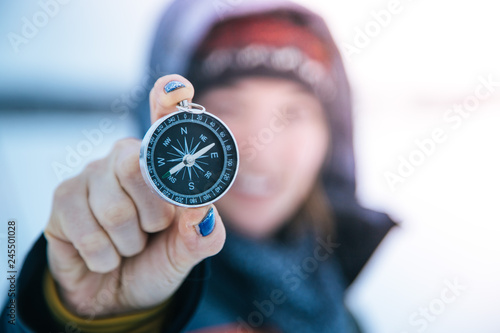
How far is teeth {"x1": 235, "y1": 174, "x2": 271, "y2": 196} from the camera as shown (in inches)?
50.8

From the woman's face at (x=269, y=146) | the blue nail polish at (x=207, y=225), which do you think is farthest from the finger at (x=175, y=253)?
the woman's face at (x=269, y=146)

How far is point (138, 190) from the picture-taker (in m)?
0.78

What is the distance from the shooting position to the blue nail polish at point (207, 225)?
0.75 meters

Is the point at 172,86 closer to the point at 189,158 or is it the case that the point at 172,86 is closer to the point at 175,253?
the point at 189,158

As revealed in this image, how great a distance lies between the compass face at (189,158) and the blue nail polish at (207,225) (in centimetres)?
3

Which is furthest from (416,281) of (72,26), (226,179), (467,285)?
(72,26)

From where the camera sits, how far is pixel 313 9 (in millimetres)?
1361

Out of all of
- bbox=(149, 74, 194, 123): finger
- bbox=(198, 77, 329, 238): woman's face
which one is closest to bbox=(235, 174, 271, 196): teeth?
bbox=(198, 77, 329, 238): woman's face

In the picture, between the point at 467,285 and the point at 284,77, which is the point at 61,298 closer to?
the point at 284,77

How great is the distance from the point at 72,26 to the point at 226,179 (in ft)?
2.75

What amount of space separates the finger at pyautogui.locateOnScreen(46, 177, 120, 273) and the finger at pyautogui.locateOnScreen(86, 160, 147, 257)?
0.02m

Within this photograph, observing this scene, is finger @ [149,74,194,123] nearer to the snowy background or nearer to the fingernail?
the fingernail

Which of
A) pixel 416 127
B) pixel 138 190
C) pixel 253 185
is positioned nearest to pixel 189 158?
pixel 138 190

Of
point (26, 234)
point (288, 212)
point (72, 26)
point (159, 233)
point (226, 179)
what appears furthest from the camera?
point (288, 212)
